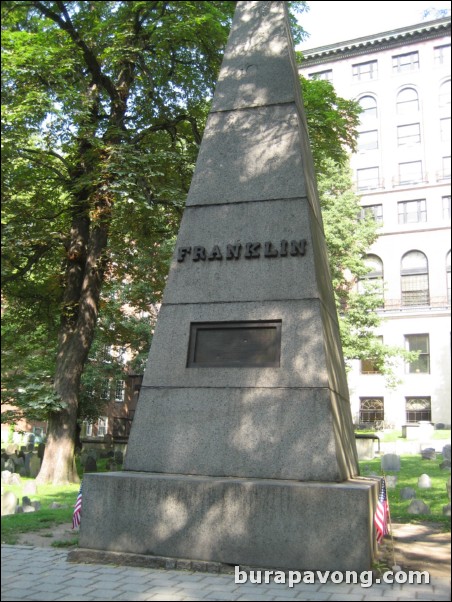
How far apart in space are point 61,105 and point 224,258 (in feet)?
34.1

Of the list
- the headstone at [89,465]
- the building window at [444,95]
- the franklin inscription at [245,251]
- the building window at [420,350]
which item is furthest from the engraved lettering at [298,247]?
the building window at [444,95]

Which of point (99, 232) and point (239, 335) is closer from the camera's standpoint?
point (239, 335)

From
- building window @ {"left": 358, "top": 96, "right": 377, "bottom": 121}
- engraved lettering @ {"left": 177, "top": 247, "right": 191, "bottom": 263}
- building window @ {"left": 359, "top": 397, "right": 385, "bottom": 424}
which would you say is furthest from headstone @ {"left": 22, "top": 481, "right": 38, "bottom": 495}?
building window @ {"left": 358, "top": 96, "right": 377, "bottom": 121}

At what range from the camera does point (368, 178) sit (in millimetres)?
55031

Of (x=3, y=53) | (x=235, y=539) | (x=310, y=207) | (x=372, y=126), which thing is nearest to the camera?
(x=235, y=539)

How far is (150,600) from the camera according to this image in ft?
16.8

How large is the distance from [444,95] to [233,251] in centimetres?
5184

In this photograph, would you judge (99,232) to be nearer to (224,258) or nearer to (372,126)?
(224,258)

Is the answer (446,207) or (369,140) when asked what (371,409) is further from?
(369,140)

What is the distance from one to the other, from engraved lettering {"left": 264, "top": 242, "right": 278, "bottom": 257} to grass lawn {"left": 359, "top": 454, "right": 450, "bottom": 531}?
461cm

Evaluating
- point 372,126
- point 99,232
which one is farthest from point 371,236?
point 99,232

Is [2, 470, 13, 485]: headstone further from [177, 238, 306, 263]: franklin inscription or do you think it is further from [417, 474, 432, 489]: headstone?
[177, 238, 306, 263]: franklin inscription

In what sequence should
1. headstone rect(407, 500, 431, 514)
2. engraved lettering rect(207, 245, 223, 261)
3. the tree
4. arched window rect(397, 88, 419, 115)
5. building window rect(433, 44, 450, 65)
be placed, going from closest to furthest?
engraved lettering rect(207, 245, 223, 261)
headstone rect(407, 500, 431, 514)
the tree
building window rect(433, 44, 450, 65)
arched window rect(397, 88, 419, 115)

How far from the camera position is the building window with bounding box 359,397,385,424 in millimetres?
48375
